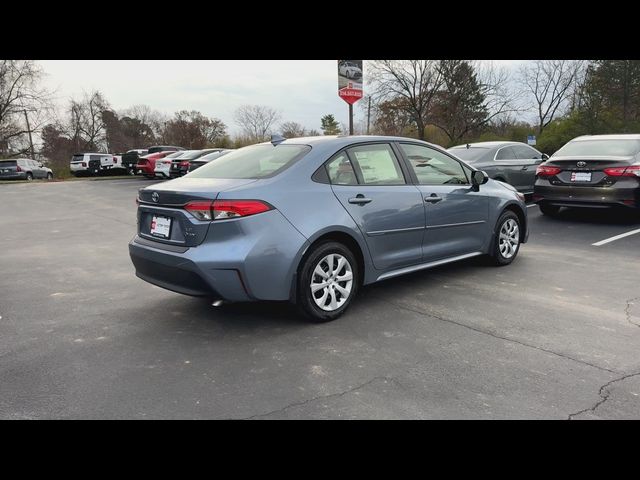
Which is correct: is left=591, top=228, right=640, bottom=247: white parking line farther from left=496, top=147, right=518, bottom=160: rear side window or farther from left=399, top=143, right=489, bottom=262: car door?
left=496, top=147, right=518, bottom=160: rear side window

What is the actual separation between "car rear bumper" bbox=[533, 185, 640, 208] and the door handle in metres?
5.73

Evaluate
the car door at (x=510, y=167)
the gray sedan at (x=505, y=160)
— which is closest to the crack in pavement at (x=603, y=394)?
the gray sedan at (x=505, y=160)

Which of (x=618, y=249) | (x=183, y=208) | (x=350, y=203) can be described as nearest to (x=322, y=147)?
(x=350, y=203)

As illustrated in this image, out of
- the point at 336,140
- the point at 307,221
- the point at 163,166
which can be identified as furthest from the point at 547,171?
the point at 163,166

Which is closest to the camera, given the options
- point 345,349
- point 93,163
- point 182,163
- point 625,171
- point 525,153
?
point 345,349

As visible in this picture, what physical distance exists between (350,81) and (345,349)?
10333 mm

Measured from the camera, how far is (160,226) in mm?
4082

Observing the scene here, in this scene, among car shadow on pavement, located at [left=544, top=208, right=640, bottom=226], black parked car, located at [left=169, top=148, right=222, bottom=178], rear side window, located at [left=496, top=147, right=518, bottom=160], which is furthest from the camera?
black parked car, located at [left=169, top=148, right=222, bottom=178]

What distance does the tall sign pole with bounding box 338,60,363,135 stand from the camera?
12.3 meters

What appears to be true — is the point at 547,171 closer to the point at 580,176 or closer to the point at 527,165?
the point at 580,176

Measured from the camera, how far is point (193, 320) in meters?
4.33

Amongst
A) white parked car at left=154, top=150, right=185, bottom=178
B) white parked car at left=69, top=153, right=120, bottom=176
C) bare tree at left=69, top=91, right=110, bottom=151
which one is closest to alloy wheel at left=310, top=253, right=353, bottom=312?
white parked car at left=154, top=150, right=185, bottom=178

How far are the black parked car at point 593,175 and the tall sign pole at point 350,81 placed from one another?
5.37 m

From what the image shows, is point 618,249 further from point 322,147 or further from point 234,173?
point 234,173
